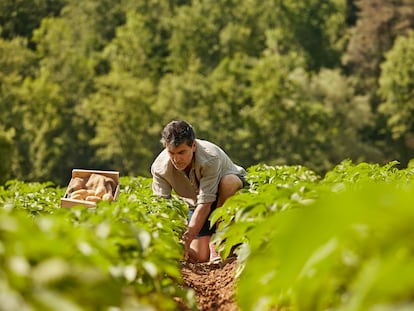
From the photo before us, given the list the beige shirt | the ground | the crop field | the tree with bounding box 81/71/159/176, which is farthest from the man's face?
the tree with bounding box 81/71/159/176

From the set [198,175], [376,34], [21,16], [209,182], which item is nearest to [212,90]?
[376,34]

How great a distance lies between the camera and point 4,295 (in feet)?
6.88

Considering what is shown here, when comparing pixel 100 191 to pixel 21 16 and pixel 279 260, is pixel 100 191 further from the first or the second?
pixel 21 16

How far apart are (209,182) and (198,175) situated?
0.18 m

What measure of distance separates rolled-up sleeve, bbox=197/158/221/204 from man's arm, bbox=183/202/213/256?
55 mm

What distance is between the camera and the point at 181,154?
6988 millimetres

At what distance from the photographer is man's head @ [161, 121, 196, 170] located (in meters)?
6.84

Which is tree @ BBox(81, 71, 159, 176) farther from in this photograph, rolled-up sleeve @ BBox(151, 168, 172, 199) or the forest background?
rolled-up sleeve @ BBox(151, 168, 172, 199)

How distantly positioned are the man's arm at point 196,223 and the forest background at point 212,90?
35.9 m

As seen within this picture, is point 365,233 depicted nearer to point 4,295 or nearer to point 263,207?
point 4,295

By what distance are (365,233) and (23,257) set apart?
875 mm

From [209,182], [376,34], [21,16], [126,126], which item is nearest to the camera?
[209,182]

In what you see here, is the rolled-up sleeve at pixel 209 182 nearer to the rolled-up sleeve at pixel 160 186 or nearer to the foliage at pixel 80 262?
the rolled-up sleeve at pixel 160 186

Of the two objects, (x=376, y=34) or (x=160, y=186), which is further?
(x=376, y=34)
